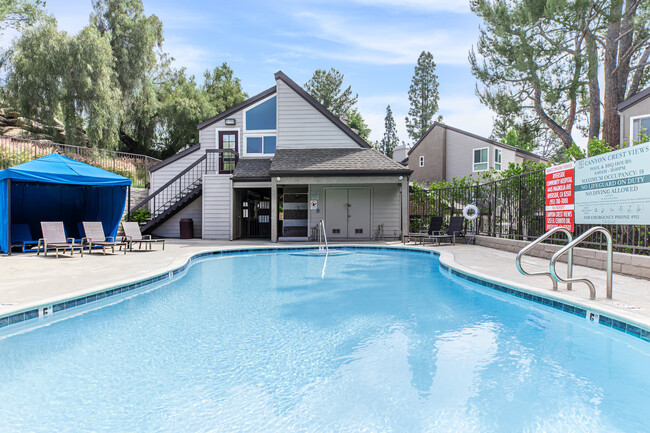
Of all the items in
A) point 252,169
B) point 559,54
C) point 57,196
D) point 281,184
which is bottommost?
point 57,196

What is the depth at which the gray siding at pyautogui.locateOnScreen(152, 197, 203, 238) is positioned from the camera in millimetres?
16375

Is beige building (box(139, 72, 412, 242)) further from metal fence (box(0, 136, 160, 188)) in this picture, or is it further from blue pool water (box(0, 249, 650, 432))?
blue pool water (box(0, 249, 650, 432))

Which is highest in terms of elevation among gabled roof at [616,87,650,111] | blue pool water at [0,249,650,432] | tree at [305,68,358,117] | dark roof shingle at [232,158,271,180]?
tree at [305,68,358,117]

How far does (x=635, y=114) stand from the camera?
41.5 feet

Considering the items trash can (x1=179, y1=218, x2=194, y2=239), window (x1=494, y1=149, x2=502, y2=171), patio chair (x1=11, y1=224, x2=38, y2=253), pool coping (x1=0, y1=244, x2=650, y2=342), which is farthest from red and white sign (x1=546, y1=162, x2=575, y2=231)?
window (x1=494, y1=149, x2=502, y2=171)

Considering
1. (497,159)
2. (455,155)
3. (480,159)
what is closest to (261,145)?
(480,159)

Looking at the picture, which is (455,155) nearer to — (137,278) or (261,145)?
(261,145)

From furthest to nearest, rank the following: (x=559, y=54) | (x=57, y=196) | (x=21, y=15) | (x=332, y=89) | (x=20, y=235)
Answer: (x=332, y=89)
(x=21, y=15)
(x=559, y=54)
(x=57, y=196)
(x=20, y=235)

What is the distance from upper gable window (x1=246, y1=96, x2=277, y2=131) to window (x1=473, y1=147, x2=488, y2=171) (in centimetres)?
1491

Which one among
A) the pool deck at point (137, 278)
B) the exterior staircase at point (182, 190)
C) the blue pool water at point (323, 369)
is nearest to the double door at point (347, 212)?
the exterior staircase at point (182, 190)

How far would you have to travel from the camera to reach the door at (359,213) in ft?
51.3

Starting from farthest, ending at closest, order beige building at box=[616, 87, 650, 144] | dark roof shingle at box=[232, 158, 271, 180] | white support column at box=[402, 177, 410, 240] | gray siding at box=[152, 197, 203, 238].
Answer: gray siding at box=[152, 197, 203, 238] < dark roof shingle at box=[232, 158, 271, 180] < white support column at box=[402, 177, 410, 240] < beige building at box=[616, 87, 650, 144]

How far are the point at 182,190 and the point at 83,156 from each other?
576 cm

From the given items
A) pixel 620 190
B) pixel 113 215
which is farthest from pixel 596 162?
pixel 113 215
